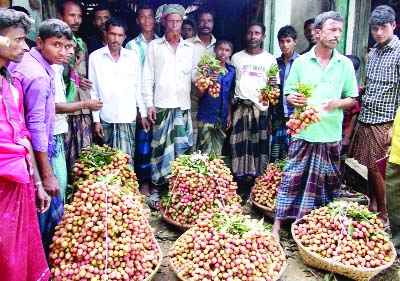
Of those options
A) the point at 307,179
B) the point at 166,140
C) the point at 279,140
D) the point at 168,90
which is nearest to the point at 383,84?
the point at 307,179

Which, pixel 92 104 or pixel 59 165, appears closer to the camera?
pixel 59 165

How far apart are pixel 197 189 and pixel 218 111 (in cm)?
138

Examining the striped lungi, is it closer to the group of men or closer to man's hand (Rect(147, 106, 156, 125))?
the group of men

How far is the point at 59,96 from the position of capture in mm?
3564

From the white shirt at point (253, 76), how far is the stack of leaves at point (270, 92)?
140 mm

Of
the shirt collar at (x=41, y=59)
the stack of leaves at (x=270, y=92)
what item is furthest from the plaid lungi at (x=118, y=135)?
the stack of leaves at (x=270, y=92)

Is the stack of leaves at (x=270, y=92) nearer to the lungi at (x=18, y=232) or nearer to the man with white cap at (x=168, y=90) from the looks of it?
the man with white cap at (x=168, y=90)

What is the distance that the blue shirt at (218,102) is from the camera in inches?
197

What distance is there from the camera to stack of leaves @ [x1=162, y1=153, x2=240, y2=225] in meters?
4.00

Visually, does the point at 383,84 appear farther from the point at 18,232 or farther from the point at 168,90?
the point at 18,232

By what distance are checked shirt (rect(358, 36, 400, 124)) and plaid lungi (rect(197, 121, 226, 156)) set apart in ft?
5.77

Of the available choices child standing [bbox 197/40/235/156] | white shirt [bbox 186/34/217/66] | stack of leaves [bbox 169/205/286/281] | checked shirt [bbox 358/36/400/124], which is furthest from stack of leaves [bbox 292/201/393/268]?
white shirt [bbox 186/34/217/66]

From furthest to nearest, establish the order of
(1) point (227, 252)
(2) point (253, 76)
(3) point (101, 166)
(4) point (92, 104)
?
(2) point (253, 76), (3) point (101, 166), (4) point (92, 104), (1) point (227, 252)

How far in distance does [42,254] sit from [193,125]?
9.25 feet
